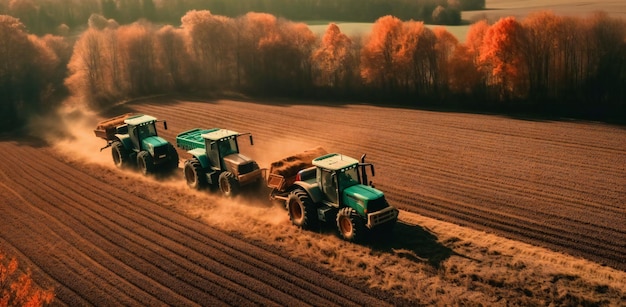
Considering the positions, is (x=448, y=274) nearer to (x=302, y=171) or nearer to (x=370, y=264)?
(x=370, y=264)

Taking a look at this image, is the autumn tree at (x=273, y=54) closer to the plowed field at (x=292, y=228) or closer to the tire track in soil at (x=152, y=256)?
the plowed field at (x=292, y=228)

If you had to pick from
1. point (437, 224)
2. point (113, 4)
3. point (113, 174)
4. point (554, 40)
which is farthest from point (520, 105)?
point (113, 4)

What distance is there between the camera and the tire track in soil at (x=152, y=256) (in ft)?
45.3

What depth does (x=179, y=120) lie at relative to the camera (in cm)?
3831

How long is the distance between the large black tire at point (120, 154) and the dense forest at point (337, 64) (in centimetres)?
2038

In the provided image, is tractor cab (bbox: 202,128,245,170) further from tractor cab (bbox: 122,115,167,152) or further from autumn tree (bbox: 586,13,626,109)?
autumn tree (bbox: 586,13,626,109)

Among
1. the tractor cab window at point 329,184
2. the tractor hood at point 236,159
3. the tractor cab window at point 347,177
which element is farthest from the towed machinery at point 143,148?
the tractor cab window at point 347,177

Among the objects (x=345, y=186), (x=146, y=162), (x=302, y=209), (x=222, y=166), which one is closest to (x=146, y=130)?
(x=146, y=162)

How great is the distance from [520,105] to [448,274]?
26.3 meters

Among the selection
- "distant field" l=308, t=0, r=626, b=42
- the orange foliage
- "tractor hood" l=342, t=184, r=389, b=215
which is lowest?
the orange foliage

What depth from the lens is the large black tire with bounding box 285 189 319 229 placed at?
56.0 ft

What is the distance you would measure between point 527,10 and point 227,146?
3704 cm

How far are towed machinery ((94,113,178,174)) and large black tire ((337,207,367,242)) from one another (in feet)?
36.6

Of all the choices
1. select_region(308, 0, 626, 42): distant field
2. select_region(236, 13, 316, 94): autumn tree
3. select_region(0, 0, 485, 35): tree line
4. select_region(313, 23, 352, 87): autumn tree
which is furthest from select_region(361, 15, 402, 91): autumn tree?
select_region(0, 0, 485, 35): tree line
